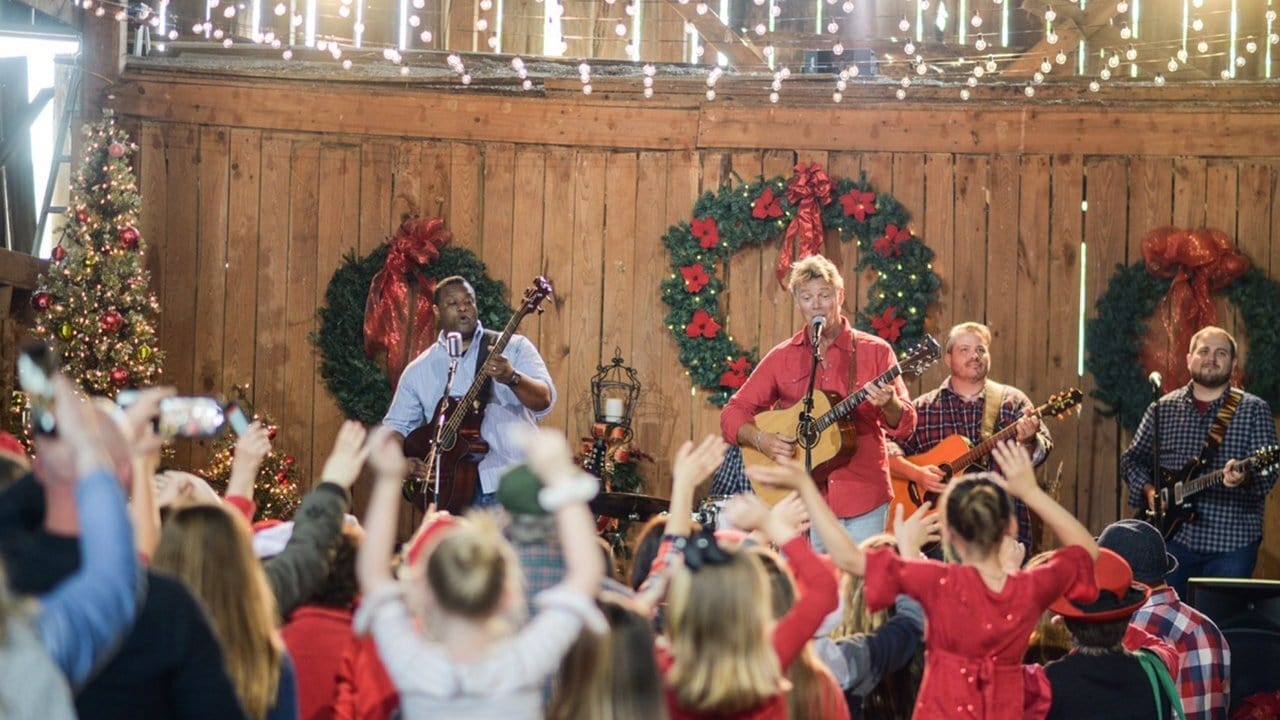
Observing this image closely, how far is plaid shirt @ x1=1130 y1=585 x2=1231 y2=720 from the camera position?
15.8 ft

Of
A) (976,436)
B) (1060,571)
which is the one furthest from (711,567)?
(976,436)

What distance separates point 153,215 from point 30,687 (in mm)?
7225

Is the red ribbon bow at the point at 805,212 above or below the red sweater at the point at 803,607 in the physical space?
above

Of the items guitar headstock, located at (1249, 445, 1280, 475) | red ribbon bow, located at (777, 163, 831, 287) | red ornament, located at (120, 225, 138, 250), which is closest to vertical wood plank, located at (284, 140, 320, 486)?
red ornament, located at (120, 225, 138, 250)

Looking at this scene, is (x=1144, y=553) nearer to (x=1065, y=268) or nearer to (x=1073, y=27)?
(x=1065, y=268)

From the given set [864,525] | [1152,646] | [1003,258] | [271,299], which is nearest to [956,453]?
[864,525]

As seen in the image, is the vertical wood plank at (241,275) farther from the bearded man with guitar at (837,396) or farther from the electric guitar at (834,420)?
the electric guitar at (834,420)

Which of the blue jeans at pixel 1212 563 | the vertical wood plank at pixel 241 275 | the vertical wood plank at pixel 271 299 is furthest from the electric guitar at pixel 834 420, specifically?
the vertical wood plank at pixel 241 275

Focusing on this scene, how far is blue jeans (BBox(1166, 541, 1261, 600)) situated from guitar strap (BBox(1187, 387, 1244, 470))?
443mm

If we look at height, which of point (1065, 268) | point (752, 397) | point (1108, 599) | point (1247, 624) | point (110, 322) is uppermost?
point (1065, 268)

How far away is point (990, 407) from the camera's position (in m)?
7.77

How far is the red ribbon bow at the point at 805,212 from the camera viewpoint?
8.95 metres

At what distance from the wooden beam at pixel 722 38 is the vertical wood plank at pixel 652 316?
76cm

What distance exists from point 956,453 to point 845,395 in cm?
93
